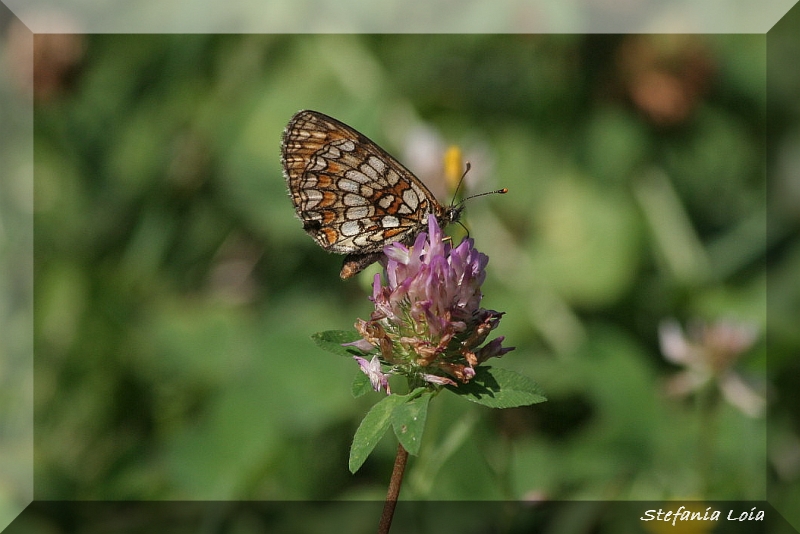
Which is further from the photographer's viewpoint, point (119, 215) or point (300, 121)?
point (119, 215)

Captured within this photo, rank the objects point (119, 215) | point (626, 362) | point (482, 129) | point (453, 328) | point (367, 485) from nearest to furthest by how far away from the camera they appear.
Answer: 1. point (453, 328)
2. point (367, 485)
3. point (626, 362)
4. point (119, 215)
5. point (482, 129)

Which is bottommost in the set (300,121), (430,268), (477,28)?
(430,268)

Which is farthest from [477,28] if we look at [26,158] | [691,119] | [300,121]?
[300,121]

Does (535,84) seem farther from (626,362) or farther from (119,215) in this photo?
(119,215)

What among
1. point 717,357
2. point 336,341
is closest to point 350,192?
point 336,341

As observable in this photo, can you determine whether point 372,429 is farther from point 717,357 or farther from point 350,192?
point 717,357

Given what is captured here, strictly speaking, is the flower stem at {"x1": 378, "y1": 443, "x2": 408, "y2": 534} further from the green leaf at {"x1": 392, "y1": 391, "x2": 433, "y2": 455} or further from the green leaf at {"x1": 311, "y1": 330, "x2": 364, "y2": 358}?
the green leaf at {"x1": 311, "y1": 330, "x2": 364, "y2": 358}

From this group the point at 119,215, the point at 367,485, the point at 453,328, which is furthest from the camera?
the point at 119,215
